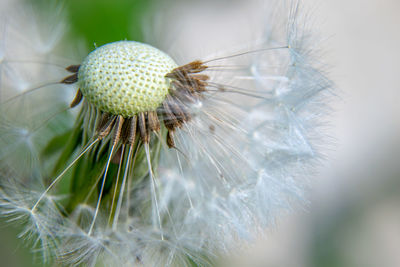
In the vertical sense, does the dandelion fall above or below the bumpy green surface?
below

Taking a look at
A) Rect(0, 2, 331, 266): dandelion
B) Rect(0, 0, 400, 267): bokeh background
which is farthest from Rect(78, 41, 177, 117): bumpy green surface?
Rect(0, 0, 400, 267): bokeh background

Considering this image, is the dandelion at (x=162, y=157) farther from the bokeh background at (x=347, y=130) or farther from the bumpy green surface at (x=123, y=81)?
the bokeh background at (x=347, y=130)

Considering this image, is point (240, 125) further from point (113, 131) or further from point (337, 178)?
point (337, 178)

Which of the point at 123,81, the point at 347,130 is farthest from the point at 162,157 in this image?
the point at 347,130

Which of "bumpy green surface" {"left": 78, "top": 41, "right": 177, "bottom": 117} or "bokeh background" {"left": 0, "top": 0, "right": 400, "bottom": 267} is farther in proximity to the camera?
"bokeh background" {"left": 0, "top": 0, "right": 400, "bottom": 267}

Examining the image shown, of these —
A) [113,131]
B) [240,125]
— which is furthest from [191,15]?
[113,131]

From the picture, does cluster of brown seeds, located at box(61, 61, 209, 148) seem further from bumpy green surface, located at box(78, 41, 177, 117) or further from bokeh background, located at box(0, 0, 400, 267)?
bokeh background, located at box(0, 0, 400, 267)

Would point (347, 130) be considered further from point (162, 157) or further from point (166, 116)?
point (166, 116)

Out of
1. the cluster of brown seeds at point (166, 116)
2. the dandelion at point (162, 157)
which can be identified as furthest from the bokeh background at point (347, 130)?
the cluster of brown seeds at point (166, 116)
